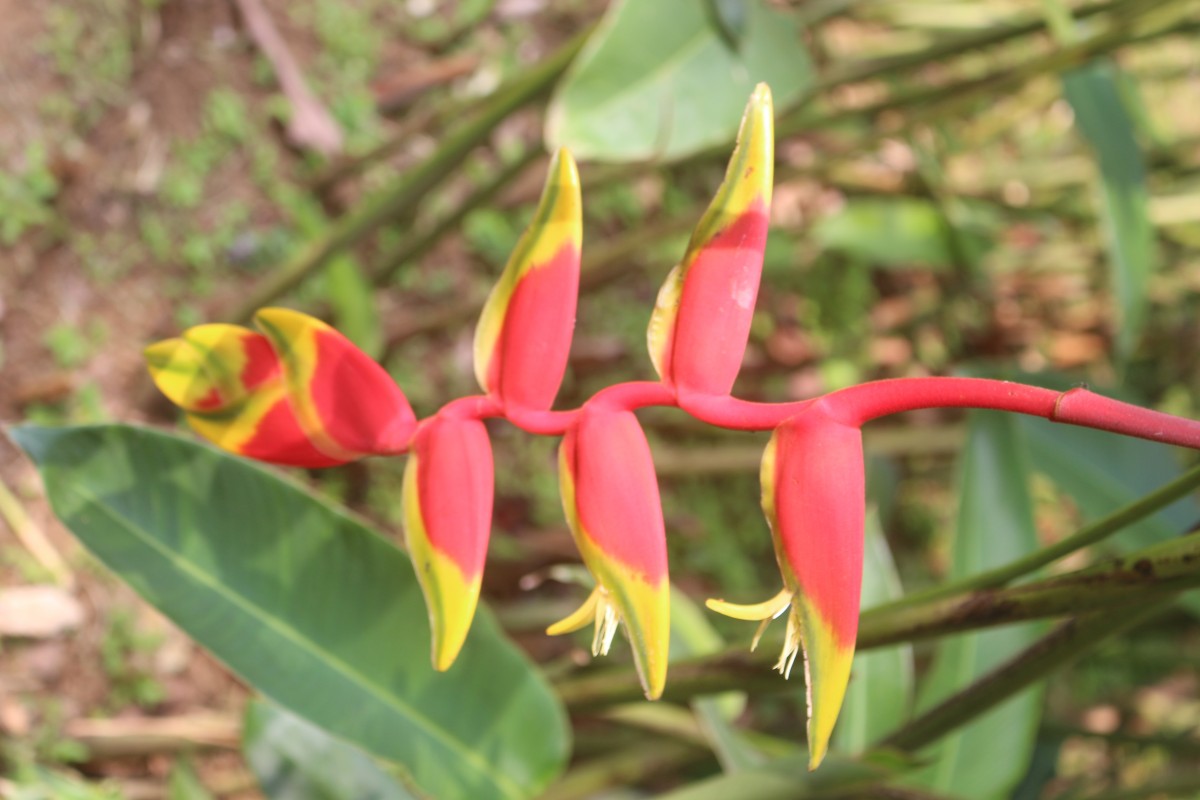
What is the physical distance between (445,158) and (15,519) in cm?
51

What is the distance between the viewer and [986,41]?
3.19ft

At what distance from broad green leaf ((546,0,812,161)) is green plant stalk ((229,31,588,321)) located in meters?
0.03

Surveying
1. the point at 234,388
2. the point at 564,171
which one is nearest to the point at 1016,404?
the point at 564,171

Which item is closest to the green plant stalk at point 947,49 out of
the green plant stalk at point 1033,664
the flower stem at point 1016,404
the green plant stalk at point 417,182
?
the green plant stalk at point 417,182

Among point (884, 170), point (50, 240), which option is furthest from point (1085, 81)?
point (50, 240)

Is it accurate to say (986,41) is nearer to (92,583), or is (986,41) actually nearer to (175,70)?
(175,70)

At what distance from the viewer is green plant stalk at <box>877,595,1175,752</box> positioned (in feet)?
1.66

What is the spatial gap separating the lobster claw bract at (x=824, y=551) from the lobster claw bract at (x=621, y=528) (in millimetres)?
25

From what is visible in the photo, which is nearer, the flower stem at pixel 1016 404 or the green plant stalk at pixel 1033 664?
the flower stem at pixel 1016 404

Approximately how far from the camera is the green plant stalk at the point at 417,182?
2.93ft

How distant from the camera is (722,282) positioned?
376mm

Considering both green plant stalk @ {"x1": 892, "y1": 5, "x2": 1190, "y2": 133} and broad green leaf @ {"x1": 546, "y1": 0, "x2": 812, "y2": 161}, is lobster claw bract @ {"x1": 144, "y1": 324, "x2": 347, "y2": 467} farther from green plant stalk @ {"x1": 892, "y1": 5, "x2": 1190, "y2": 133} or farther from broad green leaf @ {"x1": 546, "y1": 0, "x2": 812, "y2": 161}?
green plant stalk @ {"x1": 892, "y1": 5, "x2": 1190, "y2": 133}

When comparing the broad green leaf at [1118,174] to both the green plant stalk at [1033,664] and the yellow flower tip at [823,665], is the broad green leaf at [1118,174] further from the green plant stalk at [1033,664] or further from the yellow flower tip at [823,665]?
the yellow flower tip at [823,665]

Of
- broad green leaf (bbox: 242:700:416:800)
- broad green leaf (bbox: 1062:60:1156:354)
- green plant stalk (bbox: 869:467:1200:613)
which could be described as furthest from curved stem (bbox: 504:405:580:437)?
broad green leaf (bbox: 1062:60:1156:354)
